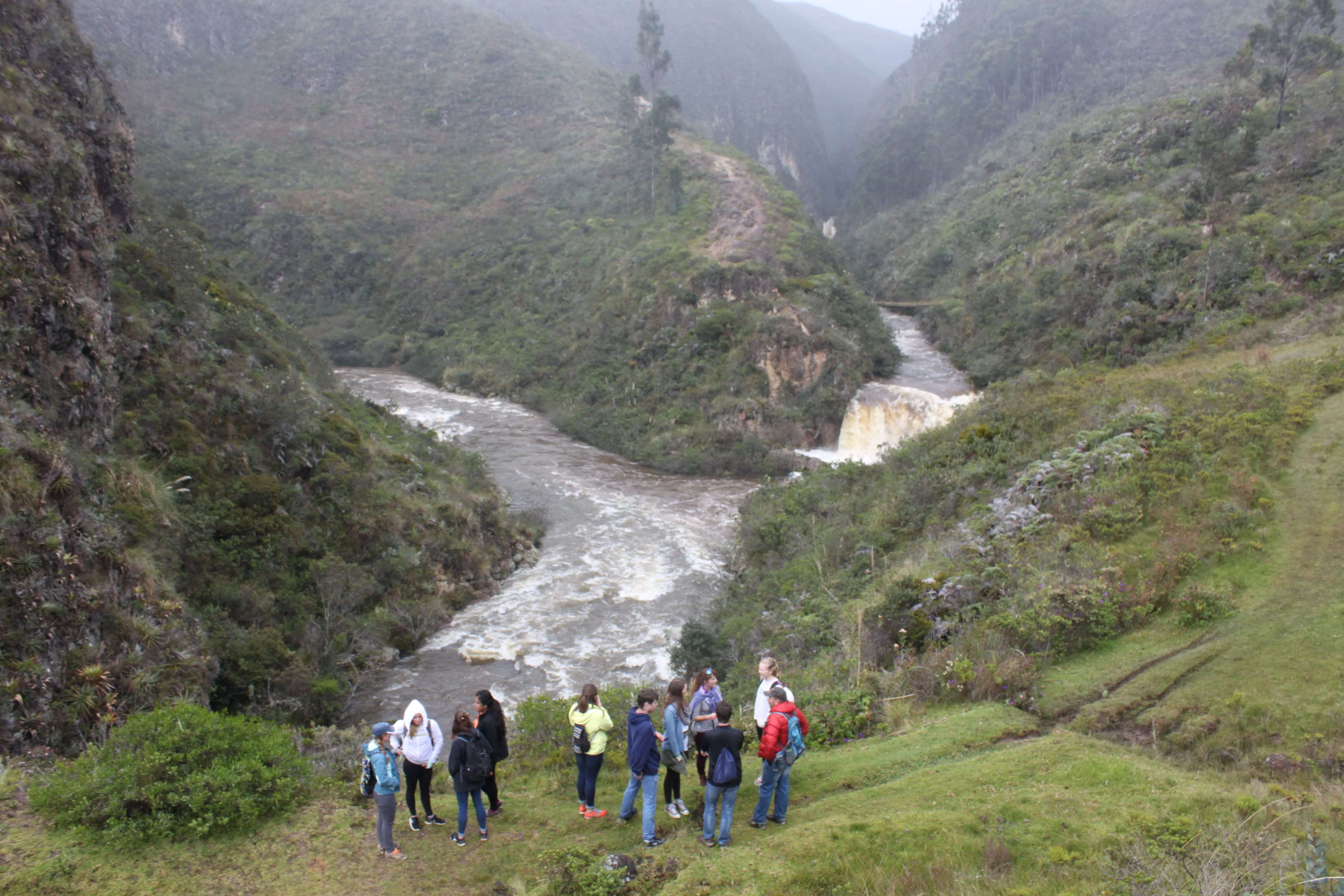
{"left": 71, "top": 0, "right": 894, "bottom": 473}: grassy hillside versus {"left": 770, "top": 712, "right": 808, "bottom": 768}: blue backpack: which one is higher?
{"left": 71, "top": 0, "right": 894, "bottom": 473}: grassy hillside

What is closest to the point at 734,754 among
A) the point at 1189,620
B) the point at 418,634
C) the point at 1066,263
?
the point at 1189,620

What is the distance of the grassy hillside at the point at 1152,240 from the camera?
24.2 metres

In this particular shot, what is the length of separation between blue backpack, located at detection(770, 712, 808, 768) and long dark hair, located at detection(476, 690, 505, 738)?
8.45ft

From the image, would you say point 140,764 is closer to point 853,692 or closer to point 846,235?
point 853,692

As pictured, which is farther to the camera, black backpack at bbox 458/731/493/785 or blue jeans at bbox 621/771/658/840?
black backpack at bbox 458/731/493/785

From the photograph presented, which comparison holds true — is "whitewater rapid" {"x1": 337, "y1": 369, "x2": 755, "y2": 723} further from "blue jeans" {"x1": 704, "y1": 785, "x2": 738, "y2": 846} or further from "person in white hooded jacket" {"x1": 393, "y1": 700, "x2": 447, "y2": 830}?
"blue jeans" {"x1": 704, "y1": 785, "x2": 738, "y2": 846}

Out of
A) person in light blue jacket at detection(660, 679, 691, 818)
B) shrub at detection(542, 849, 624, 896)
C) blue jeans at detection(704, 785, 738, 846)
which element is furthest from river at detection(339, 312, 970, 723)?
blue jeans at detection(704, 785, 738, 846)

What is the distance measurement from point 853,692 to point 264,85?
275ft

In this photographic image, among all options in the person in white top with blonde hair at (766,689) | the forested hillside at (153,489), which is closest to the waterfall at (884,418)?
the forested hillside at (153,489)

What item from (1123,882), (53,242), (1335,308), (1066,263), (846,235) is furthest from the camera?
(846,235)

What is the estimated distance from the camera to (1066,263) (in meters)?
35.0

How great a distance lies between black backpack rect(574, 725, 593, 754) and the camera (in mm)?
6961

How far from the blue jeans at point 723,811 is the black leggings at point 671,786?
0.56 metres

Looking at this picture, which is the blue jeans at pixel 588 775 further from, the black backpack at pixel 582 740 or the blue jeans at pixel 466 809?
the blue jeans at pixel 466 809
